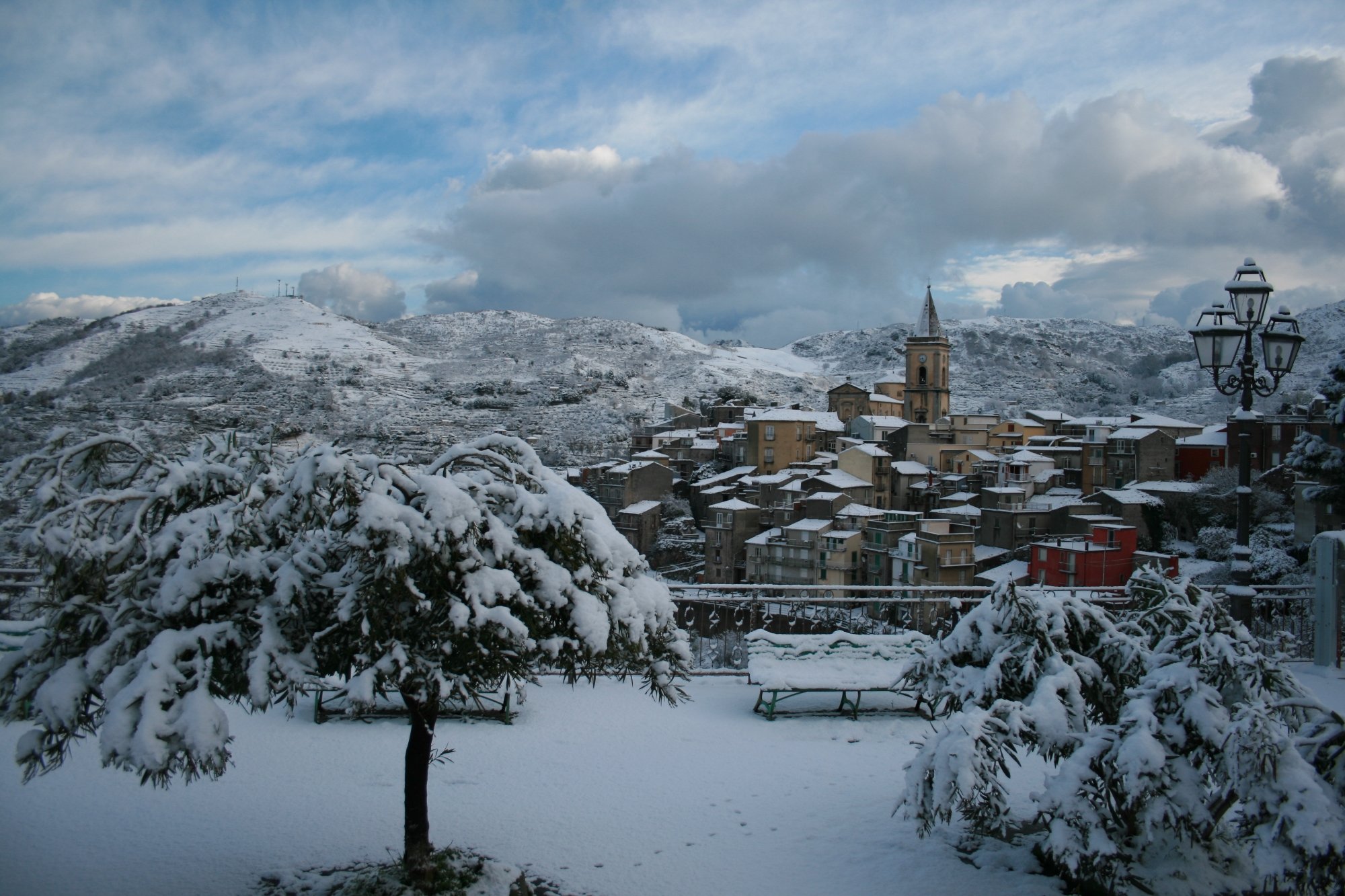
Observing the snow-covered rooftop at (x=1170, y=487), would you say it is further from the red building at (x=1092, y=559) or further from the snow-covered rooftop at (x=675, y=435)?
the snow-covered rooftop at (x=675, y=435)

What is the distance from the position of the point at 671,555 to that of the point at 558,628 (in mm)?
35741

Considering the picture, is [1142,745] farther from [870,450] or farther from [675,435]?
[675,435]

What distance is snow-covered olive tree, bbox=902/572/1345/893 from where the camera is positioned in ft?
10.6

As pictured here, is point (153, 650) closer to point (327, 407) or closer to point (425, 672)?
point (425, 672)

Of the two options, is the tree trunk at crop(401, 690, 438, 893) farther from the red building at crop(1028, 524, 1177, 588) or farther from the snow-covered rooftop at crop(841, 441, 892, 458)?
the snow-covered rooftop at crop(841, 441, 892, 458)

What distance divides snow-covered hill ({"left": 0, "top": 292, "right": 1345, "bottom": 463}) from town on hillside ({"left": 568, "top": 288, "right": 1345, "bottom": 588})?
11.7m

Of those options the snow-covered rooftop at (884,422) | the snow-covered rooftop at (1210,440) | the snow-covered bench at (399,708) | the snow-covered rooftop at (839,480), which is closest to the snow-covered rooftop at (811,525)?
the snow-covered rooftop at (839,480)

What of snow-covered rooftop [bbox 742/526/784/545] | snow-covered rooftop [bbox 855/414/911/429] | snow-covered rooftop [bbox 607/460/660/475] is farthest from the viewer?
snow-covered rooftop [bbox 855/414/911/429]

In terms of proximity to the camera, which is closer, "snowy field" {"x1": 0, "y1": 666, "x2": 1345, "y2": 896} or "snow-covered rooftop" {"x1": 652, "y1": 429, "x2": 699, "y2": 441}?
"snowy field" {"x1": 0, "y1": 666, "x2": 1345, "y2": 896}

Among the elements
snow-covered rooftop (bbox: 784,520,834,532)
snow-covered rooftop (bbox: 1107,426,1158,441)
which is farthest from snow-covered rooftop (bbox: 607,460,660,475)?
snow-covered rooftop (bbox: 1107,426,1158,441)

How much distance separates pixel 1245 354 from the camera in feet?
20.4

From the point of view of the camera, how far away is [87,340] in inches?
3418

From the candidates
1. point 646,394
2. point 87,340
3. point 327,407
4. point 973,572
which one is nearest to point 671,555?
point 973,572

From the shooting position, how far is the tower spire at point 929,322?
6675cm
